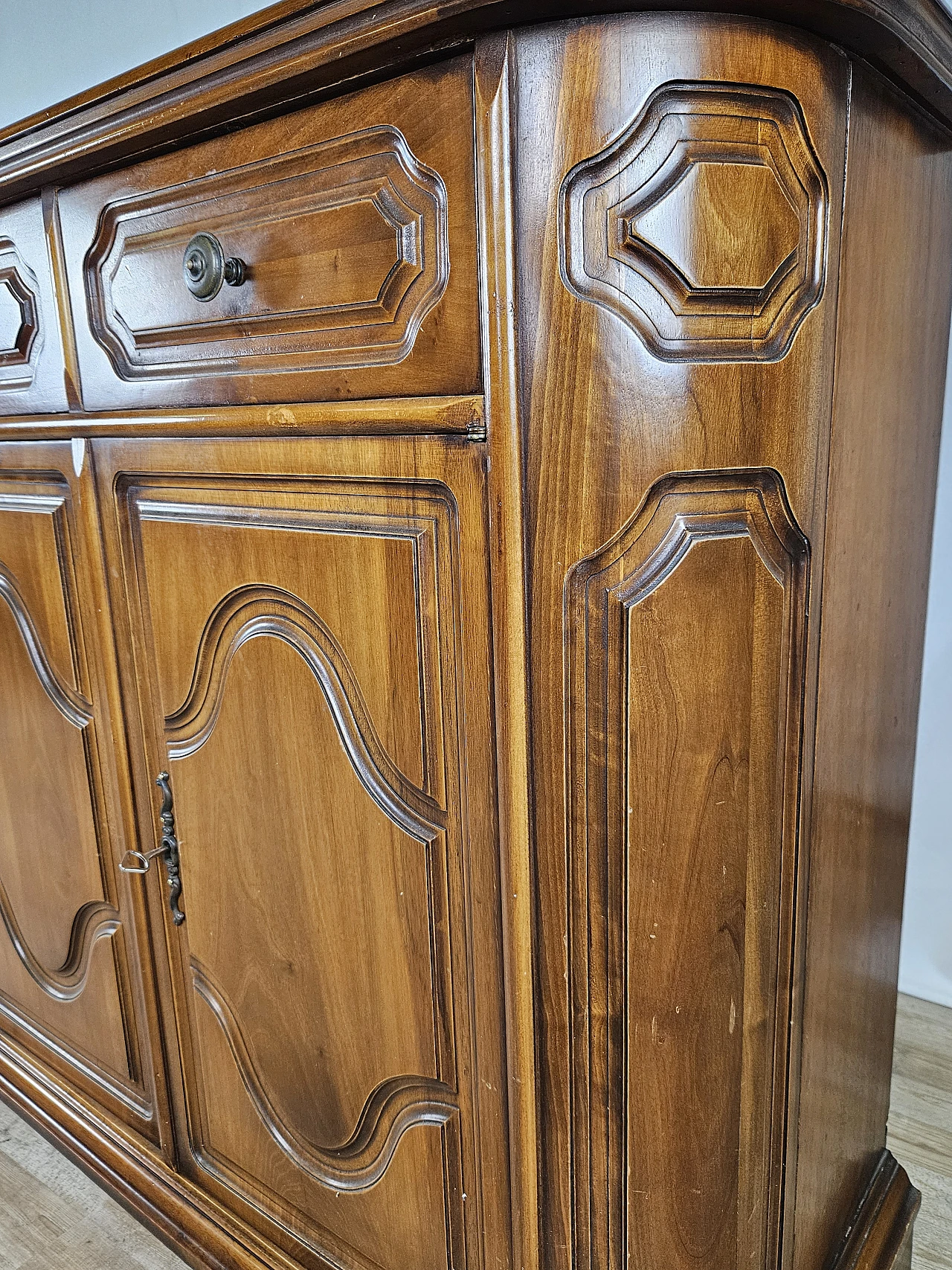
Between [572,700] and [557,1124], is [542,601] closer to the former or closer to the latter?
[572,700]

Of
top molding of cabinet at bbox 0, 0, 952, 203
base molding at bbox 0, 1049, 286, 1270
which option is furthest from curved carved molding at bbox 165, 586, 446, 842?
base molding at bbox 0, 1049, 286, 1270

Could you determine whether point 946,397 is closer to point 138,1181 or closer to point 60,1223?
point 138,1181

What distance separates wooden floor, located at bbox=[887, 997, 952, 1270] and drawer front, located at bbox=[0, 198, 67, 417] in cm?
124

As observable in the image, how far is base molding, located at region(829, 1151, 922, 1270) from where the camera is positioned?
33.1 inches

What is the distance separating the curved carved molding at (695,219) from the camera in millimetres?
501

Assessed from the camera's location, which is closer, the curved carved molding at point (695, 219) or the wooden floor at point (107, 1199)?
the curved carved molding at point (695, 219)

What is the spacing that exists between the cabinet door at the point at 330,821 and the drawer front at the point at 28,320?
0.11 meters

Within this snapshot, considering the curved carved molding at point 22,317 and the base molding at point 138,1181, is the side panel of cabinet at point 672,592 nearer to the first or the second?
the base molding at point 138,1181

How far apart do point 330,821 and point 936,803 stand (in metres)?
1.04

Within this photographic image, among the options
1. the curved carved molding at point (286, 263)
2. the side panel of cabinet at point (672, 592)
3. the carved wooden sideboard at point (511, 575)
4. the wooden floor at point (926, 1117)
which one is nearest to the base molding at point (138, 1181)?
the carved wooden sideboard at point (511, 575)

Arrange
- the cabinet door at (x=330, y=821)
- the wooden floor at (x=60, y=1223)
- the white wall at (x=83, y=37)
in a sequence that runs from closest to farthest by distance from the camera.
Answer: the cabinet door at (x=330, y=821), the wooden floor at (x=60, y=1223), the white wall at (x=83, y=37)

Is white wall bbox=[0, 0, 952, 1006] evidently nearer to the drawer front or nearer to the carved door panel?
the drawer front

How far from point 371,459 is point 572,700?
0.21m

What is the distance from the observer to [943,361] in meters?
0.86
